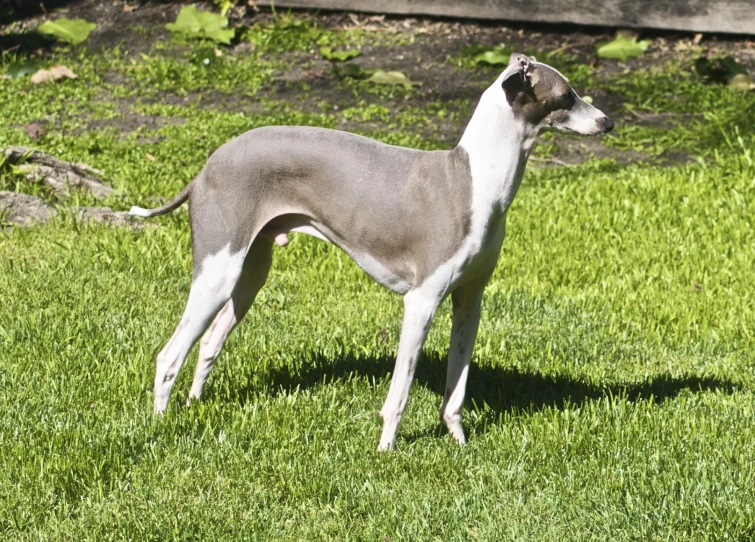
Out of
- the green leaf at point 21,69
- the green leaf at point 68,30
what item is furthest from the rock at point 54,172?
the green leaf at point 68,30

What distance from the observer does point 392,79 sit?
9664mm

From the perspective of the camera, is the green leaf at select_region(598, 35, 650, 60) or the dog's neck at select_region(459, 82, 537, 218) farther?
the green leaf at select_region(598, 35, 650, 60)

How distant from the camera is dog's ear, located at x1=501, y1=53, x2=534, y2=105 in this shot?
12.0ft

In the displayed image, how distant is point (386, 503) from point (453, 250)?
3.17 feet

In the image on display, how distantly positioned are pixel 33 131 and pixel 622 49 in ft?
18.9

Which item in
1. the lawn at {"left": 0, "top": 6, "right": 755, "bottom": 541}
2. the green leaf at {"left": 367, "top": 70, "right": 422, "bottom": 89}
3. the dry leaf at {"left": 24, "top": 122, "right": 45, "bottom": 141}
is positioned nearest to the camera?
the lawn at {"left": 0, "top": 6, "right": 755, "bottom": 541}

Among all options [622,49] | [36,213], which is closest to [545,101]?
[36,213]

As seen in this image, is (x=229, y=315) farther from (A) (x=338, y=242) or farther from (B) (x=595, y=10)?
(B) (x=595, y=10)

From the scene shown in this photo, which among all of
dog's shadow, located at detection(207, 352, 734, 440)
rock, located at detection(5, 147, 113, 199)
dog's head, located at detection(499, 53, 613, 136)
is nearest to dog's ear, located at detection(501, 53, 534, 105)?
dog's head, located at detection(499, 53, 613, 136)

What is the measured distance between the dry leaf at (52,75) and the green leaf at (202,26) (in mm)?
1329

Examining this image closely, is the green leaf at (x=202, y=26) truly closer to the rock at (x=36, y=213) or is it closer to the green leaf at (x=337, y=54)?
the green leaf at (x=337, y=54)

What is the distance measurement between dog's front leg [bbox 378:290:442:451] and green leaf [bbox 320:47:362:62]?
256 inches

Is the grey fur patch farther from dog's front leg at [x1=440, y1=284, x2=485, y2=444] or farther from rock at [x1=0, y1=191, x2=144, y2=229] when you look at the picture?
rock at [x1=0, y1=191, x2=144, y2=229]

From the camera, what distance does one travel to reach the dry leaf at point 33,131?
7862 millimetres
